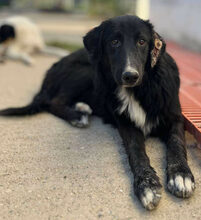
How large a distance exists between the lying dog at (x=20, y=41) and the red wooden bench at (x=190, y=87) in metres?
2.90

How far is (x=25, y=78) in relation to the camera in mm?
6262

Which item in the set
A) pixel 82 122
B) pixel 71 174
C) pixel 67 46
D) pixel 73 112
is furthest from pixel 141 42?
pixel 67 46

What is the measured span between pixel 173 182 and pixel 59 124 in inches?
71.5

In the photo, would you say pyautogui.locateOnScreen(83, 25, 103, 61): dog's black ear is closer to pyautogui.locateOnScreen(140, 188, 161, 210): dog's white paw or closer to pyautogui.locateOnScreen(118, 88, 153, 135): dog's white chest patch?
pyautogui.locateOnScreen(118, 88, 153, 135): dog's white chest patch

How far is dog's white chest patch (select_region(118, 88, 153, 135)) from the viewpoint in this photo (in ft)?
10.6

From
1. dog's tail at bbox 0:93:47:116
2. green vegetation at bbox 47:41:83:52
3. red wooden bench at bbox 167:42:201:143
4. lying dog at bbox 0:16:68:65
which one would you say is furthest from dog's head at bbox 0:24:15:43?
dog's tail at bbox 0:93:47:116

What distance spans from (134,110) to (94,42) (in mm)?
830

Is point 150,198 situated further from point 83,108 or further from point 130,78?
point 83,108

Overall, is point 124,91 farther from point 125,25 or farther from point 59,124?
point 59,124

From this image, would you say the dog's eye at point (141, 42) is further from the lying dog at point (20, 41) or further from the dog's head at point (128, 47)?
the lying dog at point (20, 41)

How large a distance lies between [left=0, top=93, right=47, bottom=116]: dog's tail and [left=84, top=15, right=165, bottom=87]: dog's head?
131cm

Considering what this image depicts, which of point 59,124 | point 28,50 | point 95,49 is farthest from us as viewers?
point 28,50

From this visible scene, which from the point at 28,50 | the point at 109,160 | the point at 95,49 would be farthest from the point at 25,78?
the point at 109,160

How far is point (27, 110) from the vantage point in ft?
13.5
